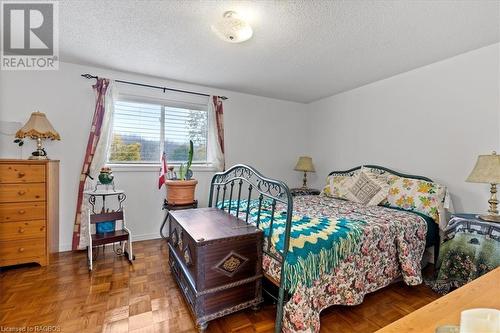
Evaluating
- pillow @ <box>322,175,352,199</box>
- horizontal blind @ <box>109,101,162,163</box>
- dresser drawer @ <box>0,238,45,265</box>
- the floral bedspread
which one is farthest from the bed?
dresser drawer @ <box>0,238,45,265</box>

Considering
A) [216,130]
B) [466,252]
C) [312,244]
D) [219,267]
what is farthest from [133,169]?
[466,252]

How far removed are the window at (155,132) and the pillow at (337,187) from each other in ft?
6.51

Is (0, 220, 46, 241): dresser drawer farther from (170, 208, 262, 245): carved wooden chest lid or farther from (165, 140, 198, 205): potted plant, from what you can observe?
(170, 208, 262, 245): carved wooden chest lid

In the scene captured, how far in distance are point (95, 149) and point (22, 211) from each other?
3.14ft

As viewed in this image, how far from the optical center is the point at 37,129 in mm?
2488

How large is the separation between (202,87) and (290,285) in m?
3.12

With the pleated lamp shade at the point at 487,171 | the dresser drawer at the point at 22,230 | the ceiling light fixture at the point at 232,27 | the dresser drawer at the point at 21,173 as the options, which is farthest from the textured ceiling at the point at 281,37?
the dresser drawer at the point at 22,230

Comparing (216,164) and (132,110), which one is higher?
(132,110)

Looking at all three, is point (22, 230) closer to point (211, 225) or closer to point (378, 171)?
point (211, 225)

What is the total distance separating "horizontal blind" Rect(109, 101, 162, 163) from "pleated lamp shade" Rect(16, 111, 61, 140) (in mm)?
710

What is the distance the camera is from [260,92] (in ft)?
13.1

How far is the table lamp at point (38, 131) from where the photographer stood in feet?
8.08

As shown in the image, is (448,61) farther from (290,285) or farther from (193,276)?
(193,276)

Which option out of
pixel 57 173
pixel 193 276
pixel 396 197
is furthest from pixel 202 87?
pixel 396 197
